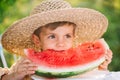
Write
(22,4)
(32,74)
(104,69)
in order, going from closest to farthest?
(32,74) < (104,69) < (22,4)

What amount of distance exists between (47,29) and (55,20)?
9 cm

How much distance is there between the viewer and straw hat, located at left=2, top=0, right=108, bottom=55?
10.7 feet

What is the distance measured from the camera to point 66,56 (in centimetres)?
336

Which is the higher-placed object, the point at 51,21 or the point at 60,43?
the point at 51,21

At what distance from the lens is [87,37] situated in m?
3.63

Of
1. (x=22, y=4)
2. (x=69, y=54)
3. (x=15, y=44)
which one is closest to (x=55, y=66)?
(x=69, y=54)

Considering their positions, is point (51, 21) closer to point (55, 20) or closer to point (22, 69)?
point (55, 20)

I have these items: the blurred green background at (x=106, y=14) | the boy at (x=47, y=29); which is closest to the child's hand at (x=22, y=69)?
the boy at (x=47, y=29)

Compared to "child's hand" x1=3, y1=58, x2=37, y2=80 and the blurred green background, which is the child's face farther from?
the blurred green background

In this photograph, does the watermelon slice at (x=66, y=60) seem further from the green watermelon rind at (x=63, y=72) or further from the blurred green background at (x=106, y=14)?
the blurred green background at (x=106, y=14)

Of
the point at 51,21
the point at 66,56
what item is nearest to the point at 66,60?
the point at 66,56

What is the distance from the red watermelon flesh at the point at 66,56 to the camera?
333 centimetres

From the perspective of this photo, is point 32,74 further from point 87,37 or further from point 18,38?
point 87,37

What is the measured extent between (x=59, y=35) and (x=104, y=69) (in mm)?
369
